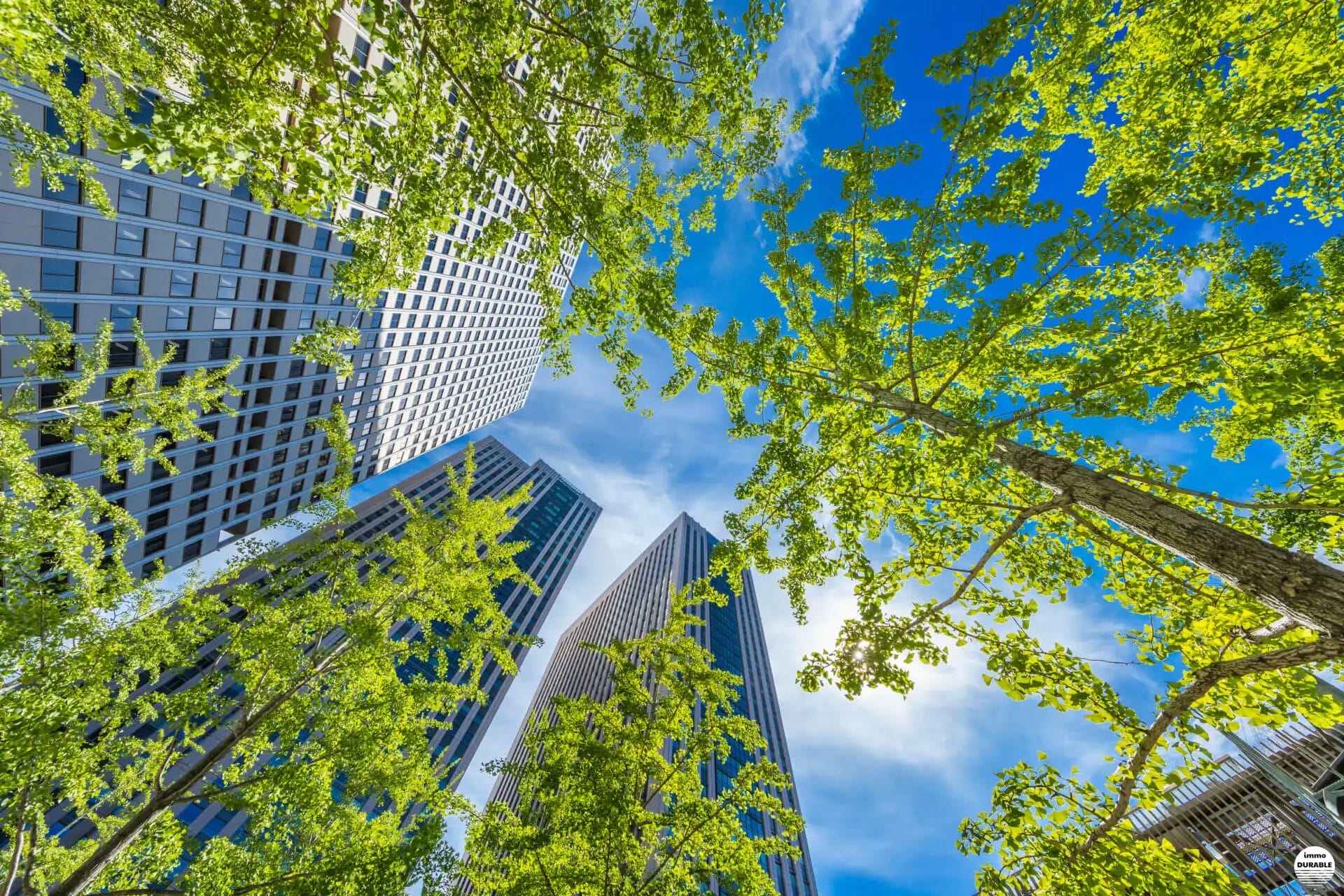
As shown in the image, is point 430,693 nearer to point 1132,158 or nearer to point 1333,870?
point 1132,158

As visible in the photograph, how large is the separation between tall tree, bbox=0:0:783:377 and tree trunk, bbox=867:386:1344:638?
5.66m

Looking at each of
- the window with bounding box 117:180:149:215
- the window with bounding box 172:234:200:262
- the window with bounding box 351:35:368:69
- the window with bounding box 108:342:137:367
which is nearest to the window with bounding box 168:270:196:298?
the window with bounding box 172:234:200:262

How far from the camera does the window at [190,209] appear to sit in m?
22.5

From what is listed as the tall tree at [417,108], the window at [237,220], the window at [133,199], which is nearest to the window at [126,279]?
the window at [133,199]

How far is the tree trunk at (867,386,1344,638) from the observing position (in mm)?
3359

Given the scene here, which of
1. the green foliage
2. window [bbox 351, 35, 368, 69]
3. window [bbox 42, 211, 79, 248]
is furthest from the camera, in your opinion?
window [bbox 351, 35, 368, 69]

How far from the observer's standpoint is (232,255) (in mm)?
26062

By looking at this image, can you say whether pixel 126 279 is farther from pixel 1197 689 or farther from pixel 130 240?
pixel 1197 689

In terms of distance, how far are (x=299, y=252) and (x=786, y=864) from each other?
60.8m

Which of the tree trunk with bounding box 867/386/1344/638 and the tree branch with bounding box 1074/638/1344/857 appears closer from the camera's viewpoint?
the tree trunk with bounding box 867/386/1344/638

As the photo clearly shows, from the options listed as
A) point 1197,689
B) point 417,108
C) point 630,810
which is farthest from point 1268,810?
point 417,108

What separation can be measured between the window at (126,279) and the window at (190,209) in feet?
11.1

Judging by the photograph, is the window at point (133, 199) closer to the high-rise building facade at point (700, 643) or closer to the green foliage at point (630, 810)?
the green foliage at point (630, 810)

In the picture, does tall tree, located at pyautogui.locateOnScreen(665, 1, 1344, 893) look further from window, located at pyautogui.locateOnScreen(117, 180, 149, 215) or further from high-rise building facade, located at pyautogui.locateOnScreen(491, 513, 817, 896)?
window, located at pyautogui.locateOnScreen(117, 180, 149, 215)
